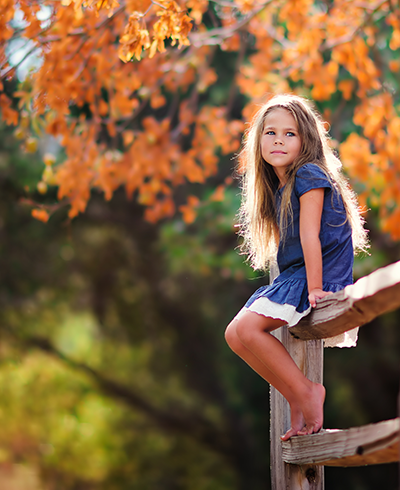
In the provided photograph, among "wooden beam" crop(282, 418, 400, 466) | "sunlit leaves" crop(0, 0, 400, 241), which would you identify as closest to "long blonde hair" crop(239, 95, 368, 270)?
"sunlit leaves" crop(0, 0, 400, 241)

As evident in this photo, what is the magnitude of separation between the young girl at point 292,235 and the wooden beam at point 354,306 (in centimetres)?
6

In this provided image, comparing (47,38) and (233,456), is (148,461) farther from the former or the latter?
(47,38)

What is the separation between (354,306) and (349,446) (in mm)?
393

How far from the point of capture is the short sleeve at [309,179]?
215 centimetres

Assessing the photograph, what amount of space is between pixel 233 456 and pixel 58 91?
6268 millimetres

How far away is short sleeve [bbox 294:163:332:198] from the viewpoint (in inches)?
84.7

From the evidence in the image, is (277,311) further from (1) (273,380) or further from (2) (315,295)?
(1) (273,380)

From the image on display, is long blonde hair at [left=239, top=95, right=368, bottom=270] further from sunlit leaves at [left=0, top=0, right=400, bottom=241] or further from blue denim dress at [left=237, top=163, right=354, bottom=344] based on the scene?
sunlit leaves at [left=0, top=0, right=400, bottom=241]

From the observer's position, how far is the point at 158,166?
541 cm

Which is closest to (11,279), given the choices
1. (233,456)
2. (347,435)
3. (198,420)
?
(198,420)

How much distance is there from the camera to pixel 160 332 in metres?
8.96

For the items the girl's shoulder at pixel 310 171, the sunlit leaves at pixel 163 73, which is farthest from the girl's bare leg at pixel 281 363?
the sunlit leaves at pixel 163 73

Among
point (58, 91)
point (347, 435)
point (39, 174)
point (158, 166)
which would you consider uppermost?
point (39, 174)

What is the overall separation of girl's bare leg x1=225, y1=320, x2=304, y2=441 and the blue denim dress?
0.11 m
